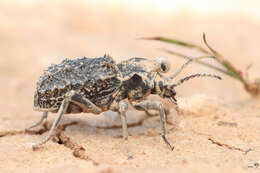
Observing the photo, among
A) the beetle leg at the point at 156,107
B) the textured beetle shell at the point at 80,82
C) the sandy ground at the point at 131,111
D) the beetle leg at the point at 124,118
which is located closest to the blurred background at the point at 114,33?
the sandy ground at the point at 131,111

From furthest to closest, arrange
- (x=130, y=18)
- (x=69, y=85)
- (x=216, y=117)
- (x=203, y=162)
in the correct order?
(x=130, y=18)
(x=216, y=117)
(x=69, y=85)
(x=203, y=162)

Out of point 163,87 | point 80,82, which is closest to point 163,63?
point 163,87

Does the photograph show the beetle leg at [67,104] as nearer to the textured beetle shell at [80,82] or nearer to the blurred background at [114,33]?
the textured beetle shell at [80,82]

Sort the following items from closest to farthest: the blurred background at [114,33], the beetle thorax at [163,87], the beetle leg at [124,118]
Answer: the beetle leg at [124,118], the beetle thorax at [163,87], the blurred background at [114,33]

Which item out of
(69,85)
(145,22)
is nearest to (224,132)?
(69,85)

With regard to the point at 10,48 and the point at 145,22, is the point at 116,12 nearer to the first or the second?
the point at 145,22

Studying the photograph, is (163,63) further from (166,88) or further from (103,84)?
(103,84)
